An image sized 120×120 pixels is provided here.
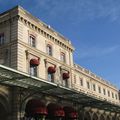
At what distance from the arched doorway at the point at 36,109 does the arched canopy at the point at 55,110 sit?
8.73ft

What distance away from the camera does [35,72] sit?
36.7 m

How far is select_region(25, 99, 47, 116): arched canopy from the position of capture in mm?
31934

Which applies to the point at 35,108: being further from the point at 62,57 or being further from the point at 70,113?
the point at 62,57

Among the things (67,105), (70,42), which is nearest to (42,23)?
(70,42)

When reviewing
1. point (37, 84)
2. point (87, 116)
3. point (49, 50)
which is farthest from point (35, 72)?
point (87, 116)

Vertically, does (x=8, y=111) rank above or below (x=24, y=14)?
below

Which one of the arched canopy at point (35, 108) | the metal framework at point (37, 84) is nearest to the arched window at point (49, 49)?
the metal framework at point (37, 84)

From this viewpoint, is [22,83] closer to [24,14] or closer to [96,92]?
[24,14]

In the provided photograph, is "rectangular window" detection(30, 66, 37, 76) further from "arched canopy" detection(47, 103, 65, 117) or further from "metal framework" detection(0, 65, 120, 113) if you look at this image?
"arched canopy" detection(47, 103, 65, 117)

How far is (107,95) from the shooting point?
68.4 m

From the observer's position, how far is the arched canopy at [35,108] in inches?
1257

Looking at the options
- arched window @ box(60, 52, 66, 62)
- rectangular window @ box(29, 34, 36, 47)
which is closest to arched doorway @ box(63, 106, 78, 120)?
arched window @ box(60, 52, 66, 62)

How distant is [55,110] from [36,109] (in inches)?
173

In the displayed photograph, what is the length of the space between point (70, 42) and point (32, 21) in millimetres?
10426
